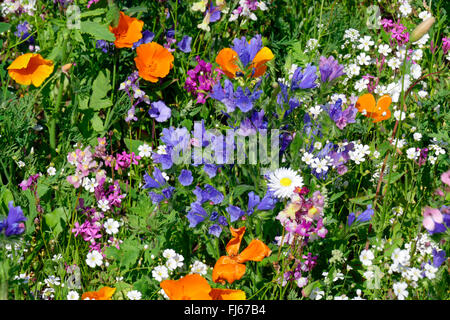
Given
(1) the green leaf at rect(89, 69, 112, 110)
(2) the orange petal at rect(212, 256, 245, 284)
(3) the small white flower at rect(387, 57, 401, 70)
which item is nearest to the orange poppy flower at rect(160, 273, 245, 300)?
(2) the orange petal at rect(212, 256, 245, 284)

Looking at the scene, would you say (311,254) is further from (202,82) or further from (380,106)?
(202,82)

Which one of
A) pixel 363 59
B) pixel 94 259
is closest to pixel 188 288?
pixel 94 259

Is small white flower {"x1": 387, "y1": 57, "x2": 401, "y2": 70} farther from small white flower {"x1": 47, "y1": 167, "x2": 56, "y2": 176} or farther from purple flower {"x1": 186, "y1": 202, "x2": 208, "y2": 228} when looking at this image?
small white flower {"x1": 47, "y1": 167, "x2": 56, "y2": 176}

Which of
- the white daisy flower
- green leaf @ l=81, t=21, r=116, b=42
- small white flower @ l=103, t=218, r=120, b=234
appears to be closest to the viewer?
the white daisy flower

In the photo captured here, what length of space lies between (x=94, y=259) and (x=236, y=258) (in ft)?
2.18

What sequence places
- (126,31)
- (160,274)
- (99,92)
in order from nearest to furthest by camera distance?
(160,274), (126,31), (99,92)

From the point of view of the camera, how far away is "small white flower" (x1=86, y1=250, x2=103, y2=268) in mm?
2504

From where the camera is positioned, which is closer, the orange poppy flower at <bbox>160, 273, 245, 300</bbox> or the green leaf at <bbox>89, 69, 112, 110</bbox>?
the orange poppy flower at <bbox>160, 273, 245, 300</bbox>

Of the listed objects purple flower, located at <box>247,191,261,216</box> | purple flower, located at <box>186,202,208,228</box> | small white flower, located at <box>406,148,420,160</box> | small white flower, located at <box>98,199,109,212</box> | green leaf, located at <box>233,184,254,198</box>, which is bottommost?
small white flower, located at <box>98,199,109,212</box>

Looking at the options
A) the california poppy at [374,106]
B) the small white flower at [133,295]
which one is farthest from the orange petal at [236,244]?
the california poppy at [374,106]

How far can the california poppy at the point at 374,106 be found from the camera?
111 inches

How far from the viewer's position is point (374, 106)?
2857mm

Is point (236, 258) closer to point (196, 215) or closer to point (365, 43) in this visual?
point (196, 215)

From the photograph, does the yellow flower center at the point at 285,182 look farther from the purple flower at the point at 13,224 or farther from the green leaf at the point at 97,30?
the green leaf at the point at 97,30
